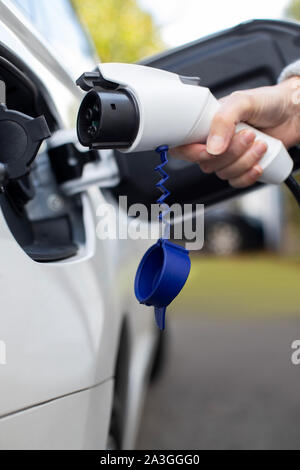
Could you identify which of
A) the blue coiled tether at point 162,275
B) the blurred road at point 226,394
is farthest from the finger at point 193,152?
the blurred road at point 226,394

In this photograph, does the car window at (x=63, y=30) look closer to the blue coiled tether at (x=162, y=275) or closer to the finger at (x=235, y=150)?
the finger at (x=235, y=150)

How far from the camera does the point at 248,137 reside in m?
1.28

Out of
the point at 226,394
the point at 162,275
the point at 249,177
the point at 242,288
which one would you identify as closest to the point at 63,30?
the point at 249,177

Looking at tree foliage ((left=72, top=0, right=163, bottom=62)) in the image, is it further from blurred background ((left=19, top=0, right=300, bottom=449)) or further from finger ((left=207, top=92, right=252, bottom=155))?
finger ((left=207, top=92, right=252, bottom=155))

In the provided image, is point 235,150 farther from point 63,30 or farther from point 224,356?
point 224,356

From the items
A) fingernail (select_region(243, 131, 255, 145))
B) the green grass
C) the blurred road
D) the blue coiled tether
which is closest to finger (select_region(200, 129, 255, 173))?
fingernail (select_region(243, 131, 255, 145))

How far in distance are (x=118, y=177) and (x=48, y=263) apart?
0.49 m

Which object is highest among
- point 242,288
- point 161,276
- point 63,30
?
point 63,30

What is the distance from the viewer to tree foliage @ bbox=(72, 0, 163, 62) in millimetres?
10555

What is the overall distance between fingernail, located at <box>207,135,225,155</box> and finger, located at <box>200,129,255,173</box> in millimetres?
86

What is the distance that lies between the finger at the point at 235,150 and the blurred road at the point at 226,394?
177cm

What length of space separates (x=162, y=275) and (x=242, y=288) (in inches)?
278

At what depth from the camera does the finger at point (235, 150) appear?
50.2 inches

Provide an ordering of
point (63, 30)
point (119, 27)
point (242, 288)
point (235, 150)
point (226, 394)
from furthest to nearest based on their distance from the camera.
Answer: point (119, 27) < point (242, 288) < point (226, 394) < point (63, 30) < point (235, 150)
